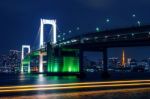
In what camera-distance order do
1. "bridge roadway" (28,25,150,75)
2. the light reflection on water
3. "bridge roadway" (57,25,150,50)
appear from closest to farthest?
1. the light reflection on water
2. "bridge roadway" (57,25,150,50)
3. "bridge roadway" (28,25,150,75)

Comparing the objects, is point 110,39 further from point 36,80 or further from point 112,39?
point 36,80

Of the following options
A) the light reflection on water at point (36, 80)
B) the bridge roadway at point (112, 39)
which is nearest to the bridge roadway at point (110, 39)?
the bridge roadway at point (112, 39)

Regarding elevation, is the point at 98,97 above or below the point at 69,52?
below

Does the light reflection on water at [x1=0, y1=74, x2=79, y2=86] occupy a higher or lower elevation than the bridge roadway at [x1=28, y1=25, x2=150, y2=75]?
lower

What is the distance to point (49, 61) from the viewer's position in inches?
3324

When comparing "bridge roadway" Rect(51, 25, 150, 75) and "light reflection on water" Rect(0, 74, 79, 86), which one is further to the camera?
"bridge roadway" Rect(51, 25, 150, 75)

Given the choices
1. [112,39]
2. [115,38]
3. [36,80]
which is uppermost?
[115,38]

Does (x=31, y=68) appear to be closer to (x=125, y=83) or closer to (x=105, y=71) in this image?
(x=105, y=71)

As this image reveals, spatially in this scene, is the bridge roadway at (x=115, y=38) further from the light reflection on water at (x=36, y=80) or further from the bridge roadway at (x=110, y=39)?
the light reflection on water at (x=36, y=80)

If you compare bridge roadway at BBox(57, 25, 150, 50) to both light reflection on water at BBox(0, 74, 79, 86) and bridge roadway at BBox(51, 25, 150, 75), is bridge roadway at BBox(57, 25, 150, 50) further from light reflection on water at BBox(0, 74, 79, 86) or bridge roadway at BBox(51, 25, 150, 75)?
light reflection on water at BBox(0, 74, 79, 86)

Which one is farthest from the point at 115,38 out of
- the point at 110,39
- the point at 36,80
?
the point at 36,80

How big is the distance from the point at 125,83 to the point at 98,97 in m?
11.8

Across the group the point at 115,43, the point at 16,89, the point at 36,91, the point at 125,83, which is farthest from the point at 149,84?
the point at 115,43

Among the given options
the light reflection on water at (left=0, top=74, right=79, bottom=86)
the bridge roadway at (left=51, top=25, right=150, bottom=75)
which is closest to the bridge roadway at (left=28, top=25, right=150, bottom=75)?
the bridge roadway at (left=51, top=25, right=150, bottom=75)
